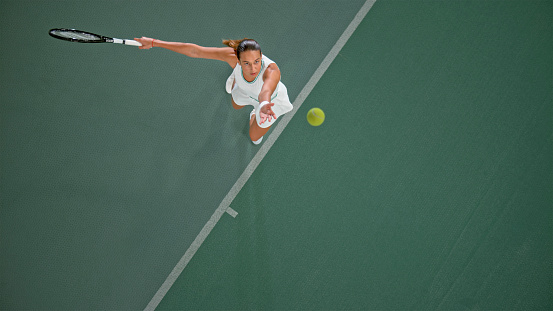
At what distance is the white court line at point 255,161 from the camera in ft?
13.6

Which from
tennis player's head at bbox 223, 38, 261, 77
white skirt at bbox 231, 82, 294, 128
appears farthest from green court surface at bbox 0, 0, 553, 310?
tennis player's head at bbox 223, 38, 261, 77

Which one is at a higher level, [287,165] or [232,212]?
[287,165]

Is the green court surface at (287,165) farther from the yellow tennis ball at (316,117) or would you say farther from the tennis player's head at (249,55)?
the tennis player's head at (249,55)

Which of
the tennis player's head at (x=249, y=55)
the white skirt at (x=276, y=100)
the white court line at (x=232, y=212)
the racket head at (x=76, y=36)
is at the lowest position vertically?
the white court line at (x=232, y=212)

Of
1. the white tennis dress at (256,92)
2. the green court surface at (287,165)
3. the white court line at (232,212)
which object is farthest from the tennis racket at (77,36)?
the white court line at (232,212)

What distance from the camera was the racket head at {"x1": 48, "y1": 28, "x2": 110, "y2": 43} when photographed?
3621 millimetres

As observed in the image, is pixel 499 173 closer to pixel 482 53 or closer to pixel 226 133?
pixel 482 53

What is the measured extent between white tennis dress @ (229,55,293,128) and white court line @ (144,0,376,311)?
1.80ft

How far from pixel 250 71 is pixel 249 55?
0.19 metres

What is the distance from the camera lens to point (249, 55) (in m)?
3.34

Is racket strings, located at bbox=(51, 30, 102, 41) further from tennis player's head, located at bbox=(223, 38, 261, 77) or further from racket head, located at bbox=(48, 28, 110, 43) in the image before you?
tennis player's head, located at bbox=(223, 38, 261, 77)

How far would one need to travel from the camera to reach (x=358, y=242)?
431 cm

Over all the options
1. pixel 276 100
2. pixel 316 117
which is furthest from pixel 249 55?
pixel 316 117

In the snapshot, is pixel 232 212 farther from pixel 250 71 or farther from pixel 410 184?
pixel 410 184
